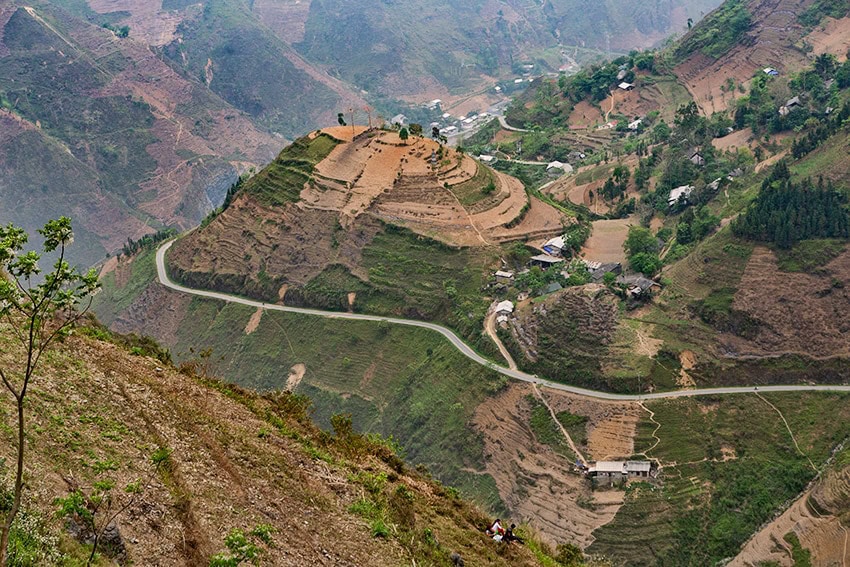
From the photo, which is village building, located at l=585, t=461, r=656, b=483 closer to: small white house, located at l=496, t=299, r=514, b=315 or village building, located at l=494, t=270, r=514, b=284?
small white house, located at l=496, t=299, r=514, b=315

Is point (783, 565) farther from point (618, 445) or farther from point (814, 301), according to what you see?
point (814, 301)

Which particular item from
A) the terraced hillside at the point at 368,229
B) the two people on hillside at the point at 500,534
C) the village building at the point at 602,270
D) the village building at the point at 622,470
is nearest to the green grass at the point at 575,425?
the village building at the point at 622,470

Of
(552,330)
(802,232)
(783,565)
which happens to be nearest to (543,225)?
(552,330)

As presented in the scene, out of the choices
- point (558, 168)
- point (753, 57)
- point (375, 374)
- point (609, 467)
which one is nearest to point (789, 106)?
point (753, 57)

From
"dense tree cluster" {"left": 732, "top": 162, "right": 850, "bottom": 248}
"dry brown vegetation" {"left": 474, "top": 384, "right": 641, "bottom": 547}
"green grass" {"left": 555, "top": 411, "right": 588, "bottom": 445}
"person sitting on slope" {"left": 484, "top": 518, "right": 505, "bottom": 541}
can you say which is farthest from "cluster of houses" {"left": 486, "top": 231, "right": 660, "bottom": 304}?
"person sitting on slope" {"left": 484, "top": 518, "right": 505, "bottom": 541}

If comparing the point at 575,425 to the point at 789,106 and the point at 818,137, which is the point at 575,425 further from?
the point at 789,106
